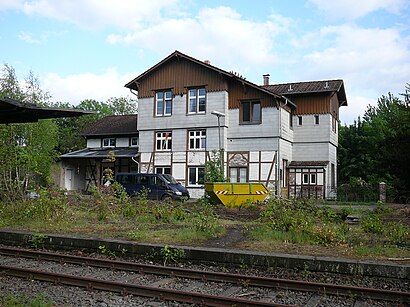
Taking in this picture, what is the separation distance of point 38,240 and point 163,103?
954 inches

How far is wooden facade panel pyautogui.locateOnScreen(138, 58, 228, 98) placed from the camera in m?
34.2

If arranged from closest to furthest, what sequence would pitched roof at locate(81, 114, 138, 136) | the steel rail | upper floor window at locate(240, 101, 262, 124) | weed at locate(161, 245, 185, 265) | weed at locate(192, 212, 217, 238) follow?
1. the steel rail
2. weed at locate(161, 245, 185, 265)
3. weed at locate(192, 212, 217, 238)
4. upper floor window at locate(240, 101, 262, 124)
5. pitched roof at locate(81, 114, 138, 136)

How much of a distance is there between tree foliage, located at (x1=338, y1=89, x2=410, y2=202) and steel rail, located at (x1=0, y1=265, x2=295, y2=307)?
20069mm

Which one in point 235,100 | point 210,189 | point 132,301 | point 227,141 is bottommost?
point 132,301

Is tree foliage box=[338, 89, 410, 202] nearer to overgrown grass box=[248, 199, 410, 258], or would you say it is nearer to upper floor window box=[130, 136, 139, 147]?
overgrown grass box=[248, 199, 410, 258]

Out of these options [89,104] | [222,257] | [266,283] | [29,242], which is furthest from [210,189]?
[89,104]

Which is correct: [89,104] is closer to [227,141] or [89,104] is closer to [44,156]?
[44,156]

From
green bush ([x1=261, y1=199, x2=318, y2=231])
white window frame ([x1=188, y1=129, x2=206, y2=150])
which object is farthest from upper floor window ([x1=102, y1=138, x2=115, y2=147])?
green bush ([x1=261, y1=199, x2=318, y2=231])

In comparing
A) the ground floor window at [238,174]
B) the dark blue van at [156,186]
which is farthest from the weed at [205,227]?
the ground floor window at [238,174]

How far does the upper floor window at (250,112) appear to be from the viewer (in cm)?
3366

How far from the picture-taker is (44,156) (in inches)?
1667

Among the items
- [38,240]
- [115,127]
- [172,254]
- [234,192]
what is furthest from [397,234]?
[115,127]

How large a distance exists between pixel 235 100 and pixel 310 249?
24004 mm

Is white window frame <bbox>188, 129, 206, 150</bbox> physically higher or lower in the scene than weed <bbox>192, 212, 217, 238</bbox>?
higher
